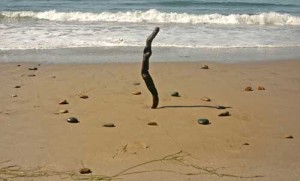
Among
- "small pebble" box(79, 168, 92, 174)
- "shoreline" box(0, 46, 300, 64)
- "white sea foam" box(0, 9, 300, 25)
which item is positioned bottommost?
"white sea foam" box(0, 9, 300, 25)

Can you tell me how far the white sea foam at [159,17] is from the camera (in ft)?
65.0

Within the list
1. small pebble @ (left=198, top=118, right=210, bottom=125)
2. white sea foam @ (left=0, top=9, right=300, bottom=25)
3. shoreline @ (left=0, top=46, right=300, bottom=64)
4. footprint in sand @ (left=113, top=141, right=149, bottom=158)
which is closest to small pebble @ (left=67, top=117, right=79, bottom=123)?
footprint in sand @ (left=113, top=141, right=149, bottom=158)

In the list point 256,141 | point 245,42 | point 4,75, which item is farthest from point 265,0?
point 256,141

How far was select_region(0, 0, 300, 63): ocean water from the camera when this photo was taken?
1046cm

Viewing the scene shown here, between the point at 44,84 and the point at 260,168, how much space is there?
404 cm

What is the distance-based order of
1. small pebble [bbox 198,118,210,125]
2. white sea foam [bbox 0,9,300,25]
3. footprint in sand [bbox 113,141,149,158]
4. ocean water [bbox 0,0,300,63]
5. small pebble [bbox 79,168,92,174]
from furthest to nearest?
white sea foam [bbox 0,9,300,25] < ocean water [bbox 0,0,300,63] < small pebble [bbox 198,118,210,125] < footprint in sand [bbox 113,141,149,158] < small pebble [bbox 79,168,92,174]

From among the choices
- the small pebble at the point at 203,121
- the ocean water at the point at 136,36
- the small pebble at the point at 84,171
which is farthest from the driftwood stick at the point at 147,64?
the ocean water at the point at 136,36

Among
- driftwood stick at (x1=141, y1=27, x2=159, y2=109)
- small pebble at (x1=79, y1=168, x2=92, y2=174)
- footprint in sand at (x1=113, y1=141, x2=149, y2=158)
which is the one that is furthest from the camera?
driftwood stick at (x1=141, y1=27, x2=159, y2=109)

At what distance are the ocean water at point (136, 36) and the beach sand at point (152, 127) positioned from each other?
8.22 feet

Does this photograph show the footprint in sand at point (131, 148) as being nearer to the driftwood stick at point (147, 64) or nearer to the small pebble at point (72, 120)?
the small pebble at point (72, 120)

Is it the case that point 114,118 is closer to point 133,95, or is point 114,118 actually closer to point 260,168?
point 133,95

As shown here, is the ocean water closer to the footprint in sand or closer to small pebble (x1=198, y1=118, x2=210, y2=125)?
small pebble (x1=198, y1=118, x2=210, y2=125)

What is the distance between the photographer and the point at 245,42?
12.9 m

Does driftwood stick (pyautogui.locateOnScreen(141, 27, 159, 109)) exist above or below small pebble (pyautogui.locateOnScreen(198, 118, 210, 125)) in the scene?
above
